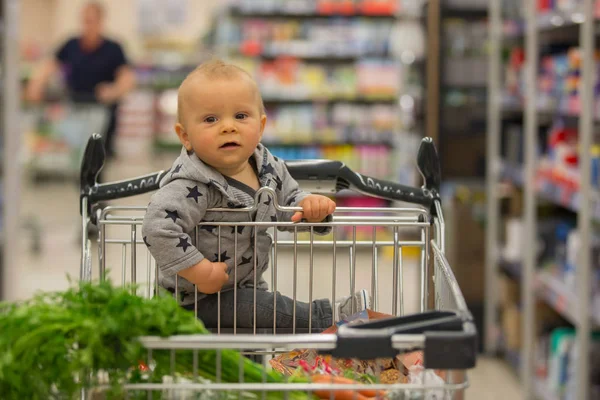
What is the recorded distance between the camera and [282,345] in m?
1.24

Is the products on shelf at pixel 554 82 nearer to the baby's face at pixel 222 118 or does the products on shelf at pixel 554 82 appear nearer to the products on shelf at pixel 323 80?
the baby's face at pixel 222 118

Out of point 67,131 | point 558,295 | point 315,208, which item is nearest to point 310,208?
point 315,208

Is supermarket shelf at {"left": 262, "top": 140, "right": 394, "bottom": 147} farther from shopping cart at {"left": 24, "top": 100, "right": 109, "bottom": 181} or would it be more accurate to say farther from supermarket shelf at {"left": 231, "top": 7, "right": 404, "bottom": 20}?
shopping cart at {"left": 24, "top": 100, "right": 109, "bottom": 181}

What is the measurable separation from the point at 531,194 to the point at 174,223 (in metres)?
2.95

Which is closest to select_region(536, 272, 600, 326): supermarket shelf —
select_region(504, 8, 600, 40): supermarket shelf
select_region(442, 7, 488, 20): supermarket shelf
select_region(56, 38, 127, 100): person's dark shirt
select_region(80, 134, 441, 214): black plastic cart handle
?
select_region(504, 8, 600, 40): supermarket shelf

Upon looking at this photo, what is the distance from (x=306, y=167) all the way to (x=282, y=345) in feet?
2.79

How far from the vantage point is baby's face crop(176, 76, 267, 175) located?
1.67 metres

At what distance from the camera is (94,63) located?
7773mm

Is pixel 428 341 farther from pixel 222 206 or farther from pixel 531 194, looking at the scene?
pixel 531 194

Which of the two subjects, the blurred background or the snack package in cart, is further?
the blurred background

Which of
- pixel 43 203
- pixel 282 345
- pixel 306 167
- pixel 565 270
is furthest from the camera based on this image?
pixel 43 203

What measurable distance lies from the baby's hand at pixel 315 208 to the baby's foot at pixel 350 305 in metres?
0.23

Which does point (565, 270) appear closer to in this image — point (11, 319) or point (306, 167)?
point (306, 167)

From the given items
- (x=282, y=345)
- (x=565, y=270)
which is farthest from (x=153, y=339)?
(x=565, y=270)
